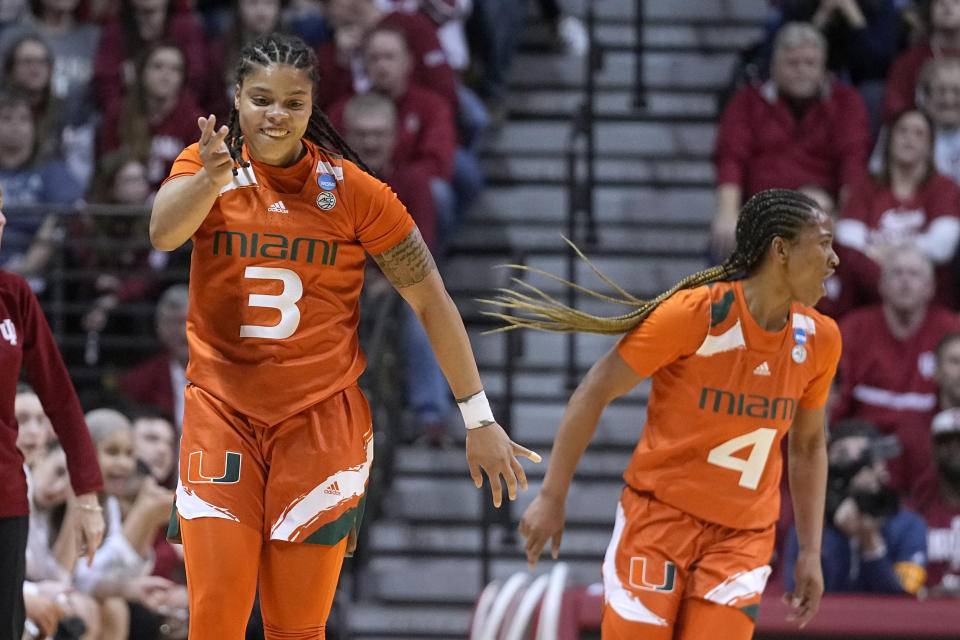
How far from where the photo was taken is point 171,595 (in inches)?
252

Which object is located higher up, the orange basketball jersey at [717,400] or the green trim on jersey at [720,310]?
the green trim on jersey at [720,310]

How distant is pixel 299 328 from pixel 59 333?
181 inches

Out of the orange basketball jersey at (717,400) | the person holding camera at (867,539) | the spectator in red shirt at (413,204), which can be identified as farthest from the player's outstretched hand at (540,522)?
the spectator in red shirt at (413,204)

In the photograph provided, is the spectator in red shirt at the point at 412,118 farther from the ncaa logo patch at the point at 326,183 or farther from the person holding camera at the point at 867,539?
the ncaa logo patch at the point at 326,183

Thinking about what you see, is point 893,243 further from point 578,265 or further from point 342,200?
point 342,200

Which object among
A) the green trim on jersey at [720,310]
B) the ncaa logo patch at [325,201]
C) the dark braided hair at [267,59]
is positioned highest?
the dark braided hair at [267,59]

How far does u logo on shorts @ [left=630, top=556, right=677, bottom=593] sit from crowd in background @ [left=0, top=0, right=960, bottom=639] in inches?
83.4

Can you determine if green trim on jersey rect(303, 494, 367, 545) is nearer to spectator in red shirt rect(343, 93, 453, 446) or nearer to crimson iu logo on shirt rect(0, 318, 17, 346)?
crimson iu logo on shirt rect(0, 318, 17, 346)

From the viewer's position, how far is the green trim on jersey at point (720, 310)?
481 centimetres

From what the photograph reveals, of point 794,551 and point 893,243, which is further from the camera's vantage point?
point 893,243

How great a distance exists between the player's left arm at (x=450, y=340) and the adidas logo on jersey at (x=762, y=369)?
3.01 feet

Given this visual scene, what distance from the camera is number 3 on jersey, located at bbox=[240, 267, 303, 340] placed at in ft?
13.4

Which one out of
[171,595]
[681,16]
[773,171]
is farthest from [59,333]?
[681,16]

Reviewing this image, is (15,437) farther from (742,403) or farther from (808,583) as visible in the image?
(808,583)
